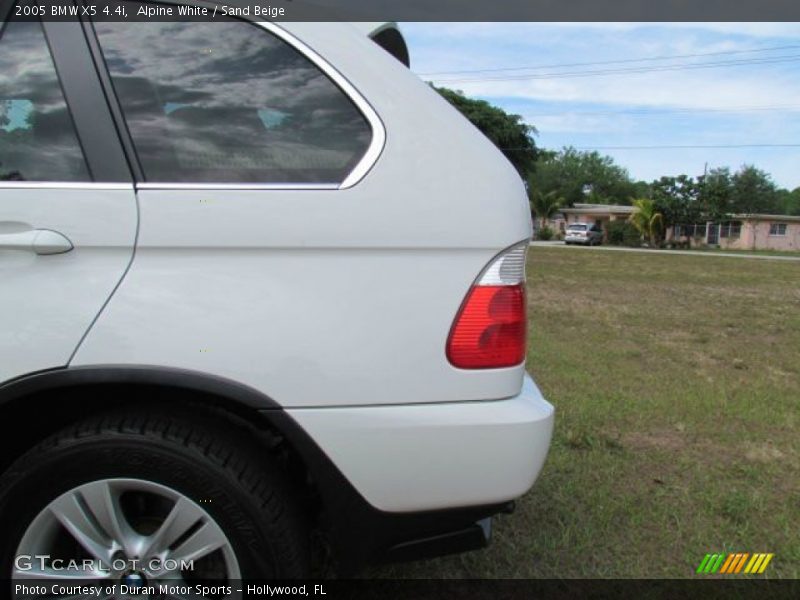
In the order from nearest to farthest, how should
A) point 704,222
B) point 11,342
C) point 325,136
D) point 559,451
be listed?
point 11,342, point 325,136, point 559,451, point 704,222

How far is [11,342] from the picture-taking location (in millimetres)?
1589

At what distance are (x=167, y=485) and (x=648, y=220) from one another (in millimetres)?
44906

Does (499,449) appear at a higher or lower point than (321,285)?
lower

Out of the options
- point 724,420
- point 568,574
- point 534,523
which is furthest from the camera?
point 724,420

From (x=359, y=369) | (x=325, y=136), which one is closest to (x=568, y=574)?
(x=359, y=369)

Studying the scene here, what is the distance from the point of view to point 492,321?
1.69 meters

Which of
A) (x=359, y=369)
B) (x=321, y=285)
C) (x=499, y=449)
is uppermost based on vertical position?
(x=321, y=285)

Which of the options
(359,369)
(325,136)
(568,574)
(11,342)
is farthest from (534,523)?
(11,342)

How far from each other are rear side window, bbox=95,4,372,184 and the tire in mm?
725

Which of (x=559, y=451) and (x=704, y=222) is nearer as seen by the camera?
(x=559, y=451)

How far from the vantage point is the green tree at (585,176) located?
82.6m

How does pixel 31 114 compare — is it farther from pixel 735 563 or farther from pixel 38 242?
pixel 735 563

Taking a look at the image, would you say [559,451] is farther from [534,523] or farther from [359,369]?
[359,369]

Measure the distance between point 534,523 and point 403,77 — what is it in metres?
1.99
